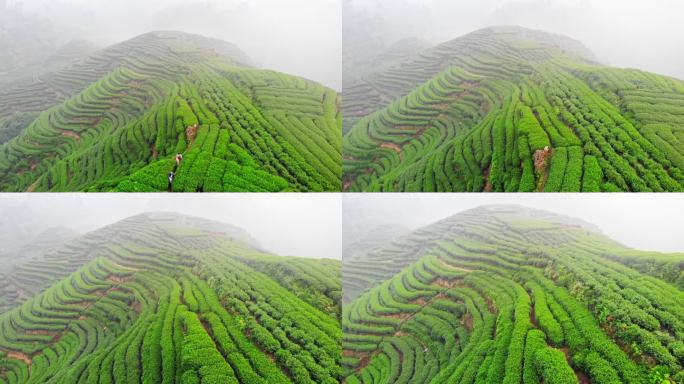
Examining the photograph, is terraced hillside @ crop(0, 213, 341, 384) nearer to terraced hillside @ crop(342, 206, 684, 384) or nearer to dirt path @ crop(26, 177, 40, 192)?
terraced hillside @ crop(342, 206, 684, 384)

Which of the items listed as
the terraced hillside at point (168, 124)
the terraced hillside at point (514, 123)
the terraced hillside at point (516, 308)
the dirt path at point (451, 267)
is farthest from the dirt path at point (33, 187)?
the dirt path at point (451, 267)

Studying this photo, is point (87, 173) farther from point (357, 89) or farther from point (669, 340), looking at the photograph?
point (669, 340)

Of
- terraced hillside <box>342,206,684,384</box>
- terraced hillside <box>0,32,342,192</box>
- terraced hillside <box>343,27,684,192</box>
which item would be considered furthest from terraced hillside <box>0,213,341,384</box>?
terraced hillside <box>343,27,684,192</box>

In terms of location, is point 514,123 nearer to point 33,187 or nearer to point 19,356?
point 33,187

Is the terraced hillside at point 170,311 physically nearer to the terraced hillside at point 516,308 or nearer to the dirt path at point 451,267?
the terraced hillside at point 516,308

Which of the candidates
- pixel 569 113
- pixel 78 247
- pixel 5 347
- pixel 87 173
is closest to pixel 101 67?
pixel 87 173
